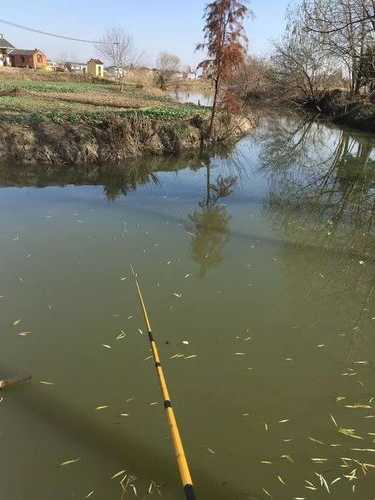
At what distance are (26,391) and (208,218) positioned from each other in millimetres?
6071

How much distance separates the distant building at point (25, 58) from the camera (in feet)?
211

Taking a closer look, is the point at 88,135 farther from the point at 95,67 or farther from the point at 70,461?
the point at 95,67

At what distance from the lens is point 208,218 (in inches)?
359

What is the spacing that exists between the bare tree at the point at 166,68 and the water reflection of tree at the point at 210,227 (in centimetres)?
3879

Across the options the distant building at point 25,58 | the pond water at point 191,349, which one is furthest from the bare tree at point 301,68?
the distant building at point 25,58

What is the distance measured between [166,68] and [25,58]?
24690 millimetres

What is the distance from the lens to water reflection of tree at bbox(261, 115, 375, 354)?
652cm

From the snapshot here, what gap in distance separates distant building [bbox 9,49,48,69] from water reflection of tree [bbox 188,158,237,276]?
212ft

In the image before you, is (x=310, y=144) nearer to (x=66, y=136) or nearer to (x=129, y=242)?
(x=66, y=136)

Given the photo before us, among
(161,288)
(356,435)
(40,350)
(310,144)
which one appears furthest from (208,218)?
(310,144)

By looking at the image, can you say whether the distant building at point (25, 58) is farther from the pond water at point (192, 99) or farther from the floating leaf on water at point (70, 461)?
the floating leaf on water at point (70, 461)

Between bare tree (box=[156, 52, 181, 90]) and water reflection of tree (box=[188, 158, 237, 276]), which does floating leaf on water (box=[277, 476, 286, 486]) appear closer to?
water reflection of tree (box=[188, 158, 237, 276])

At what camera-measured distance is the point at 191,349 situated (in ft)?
14.6

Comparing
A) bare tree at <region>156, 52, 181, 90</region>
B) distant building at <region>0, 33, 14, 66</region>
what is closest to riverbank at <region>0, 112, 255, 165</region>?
bare tree at <region>156, 52, 181, 90</region>
